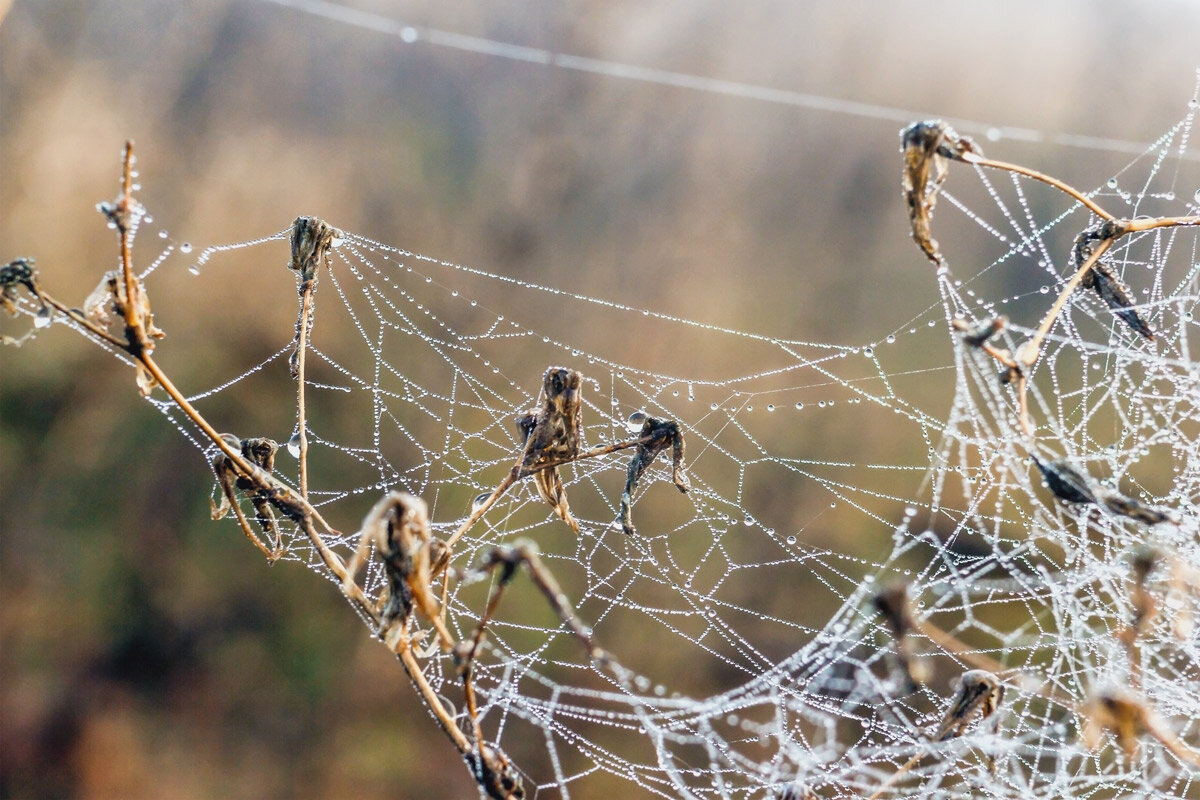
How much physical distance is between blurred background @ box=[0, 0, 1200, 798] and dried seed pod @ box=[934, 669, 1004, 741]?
0.78 m

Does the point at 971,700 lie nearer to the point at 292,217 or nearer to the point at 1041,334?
the point at 1041,334

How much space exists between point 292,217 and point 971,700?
1073 mm

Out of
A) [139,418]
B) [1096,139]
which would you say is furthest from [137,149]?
[1096,139]

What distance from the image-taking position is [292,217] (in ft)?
3.61

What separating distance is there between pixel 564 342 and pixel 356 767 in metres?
0.71

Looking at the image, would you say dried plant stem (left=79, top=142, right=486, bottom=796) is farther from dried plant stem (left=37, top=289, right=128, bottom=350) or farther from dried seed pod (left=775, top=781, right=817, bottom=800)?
dried seed pod (left=775, top=781, right=817, bottom=800)

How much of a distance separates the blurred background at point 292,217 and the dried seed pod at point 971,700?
2.55 ft

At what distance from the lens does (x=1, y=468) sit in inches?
42.1

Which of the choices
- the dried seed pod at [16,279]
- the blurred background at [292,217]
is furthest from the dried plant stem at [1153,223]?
the blurred background at [292,217]

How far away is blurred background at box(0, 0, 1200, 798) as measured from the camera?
3.51 feet

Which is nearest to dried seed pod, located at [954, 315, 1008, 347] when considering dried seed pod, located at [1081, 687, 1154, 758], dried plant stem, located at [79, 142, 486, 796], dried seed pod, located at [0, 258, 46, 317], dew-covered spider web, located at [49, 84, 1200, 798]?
dried seed pod, located at [1081, 687, 1154, 758]

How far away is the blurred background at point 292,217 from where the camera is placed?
107cm

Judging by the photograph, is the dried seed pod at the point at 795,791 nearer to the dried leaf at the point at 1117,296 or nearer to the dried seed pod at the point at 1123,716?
the dried seed pod at the point at 1123,716

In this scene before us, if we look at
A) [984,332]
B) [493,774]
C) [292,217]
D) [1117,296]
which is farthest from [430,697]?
[292,217]
